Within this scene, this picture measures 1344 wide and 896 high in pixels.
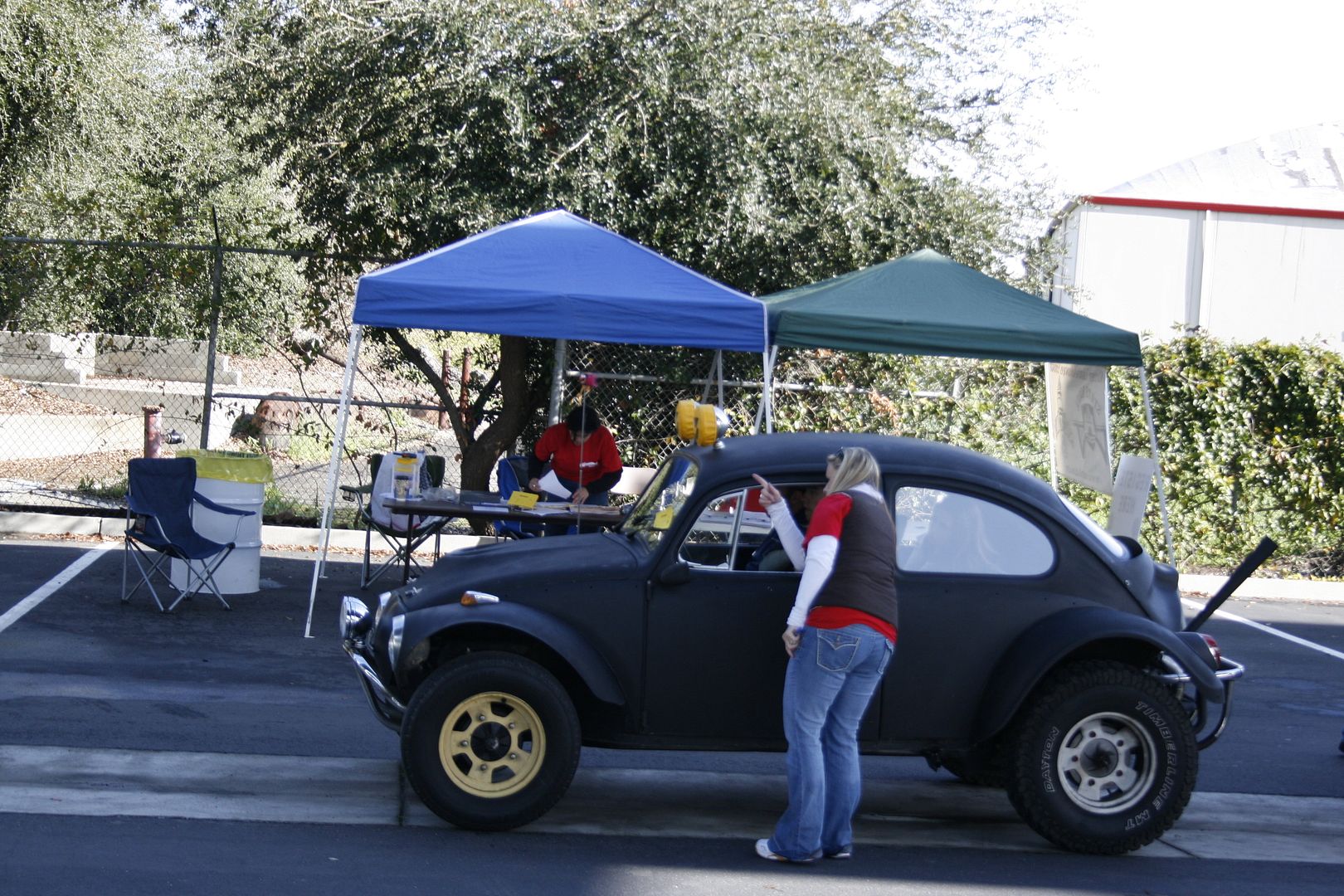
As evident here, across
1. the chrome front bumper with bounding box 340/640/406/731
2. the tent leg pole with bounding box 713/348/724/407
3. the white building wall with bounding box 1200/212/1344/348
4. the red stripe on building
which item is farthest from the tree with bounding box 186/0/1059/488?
the white building wall with bounding box 1200/212/1344/348

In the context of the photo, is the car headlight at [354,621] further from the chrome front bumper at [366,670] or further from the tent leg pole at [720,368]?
the tent leg pole at [720,368]

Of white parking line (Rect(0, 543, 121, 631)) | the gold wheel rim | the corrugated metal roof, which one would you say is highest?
the corrugated metal roof

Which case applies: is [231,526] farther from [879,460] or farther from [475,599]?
[879,460]

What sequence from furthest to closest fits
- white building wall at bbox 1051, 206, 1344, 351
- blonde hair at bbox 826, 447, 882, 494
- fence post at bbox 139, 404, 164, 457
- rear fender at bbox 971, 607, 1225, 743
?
white building wall at bbox 1051, 206, 1344, 351
fence post at bbox 139, 404, 164, 457
rear fender at bbox 971, 607, 1225, 743
blonde hair at bbox 826, 447, 882, 494

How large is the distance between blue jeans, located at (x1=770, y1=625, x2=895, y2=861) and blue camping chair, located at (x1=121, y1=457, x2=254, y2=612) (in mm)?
5529

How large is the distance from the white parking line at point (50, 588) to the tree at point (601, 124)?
11.7 feet

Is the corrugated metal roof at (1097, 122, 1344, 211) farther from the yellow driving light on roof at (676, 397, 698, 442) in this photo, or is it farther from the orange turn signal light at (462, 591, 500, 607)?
the orange turn signal light at (462, 591, 500, 607)

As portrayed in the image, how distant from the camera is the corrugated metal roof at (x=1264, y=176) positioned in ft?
81.0

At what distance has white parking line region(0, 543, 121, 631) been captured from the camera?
28.6 feet

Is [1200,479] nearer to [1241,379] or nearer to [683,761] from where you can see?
[1241,379]

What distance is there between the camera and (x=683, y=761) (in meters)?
6.60

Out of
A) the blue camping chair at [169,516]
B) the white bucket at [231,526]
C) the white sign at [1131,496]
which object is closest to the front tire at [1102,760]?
the white sign at [1131,496]

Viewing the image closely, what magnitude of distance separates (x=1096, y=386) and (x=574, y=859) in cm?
687

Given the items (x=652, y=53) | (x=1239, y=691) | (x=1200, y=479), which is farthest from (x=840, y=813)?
(x=1200, y=479)
